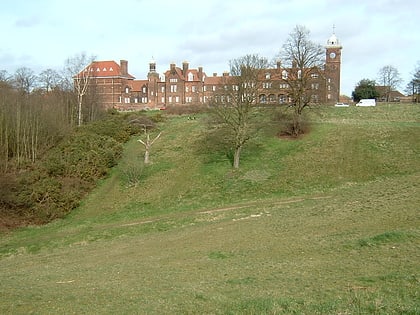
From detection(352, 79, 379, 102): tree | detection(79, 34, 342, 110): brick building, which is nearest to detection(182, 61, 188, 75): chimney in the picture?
detection(79, 34, 342, 110): brick building

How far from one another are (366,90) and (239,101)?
64377 millimetres

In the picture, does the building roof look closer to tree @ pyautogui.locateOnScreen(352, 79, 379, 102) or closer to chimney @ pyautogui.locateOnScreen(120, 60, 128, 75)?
chimney @ pyautogui.locateOnScreen(120, 60, 128, 75)

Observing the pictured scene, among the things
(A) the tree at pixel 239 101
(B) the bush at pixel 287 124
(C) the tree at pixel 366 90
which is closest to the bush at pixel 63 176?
(A) the tree at pixel 239 101

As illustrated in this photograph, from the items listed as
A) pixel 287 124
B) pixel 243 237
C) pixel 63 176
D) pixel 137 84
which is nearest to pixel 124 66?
pixel 137 84

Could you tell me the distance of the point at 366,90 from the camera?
9838 centimetres

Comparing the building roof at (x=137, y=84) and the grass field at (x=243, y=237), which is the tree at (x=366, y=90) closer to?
the grass field at (x=243, y=237)

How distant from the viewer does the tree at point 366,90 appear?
322 feet

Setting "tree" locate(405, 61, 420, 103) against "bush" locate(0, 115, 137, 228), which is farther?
"tree" locate(405, 61, 420, 103)

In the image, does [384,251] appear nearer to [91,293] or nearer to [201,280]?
[201,280]

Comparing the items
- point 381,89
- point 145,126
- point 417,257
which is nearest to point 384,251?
point 417,257

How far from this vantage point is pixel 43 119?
46.8 metres

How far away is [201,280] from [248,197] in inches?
891

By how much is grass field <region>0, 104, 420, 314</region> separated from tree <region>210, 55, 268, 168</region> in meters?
2.94

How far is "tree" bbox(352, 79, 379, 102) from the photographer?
9825 centimetres
